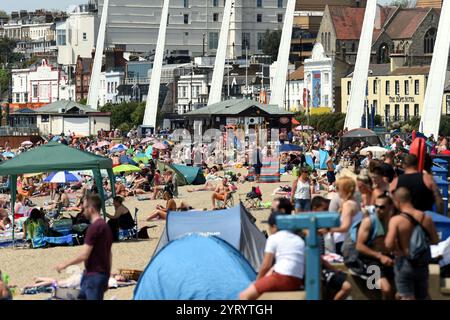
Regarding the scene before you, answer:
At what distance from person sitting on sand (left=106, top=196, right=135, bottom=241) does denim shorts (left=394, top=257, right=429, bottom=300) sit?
11.4 meters

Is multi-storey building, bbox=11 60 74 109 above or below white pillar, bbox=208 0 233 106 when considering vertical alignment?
below

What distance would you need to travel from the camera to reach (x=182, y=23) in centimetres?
14225

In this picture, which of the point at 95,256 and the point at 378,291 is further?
the point at 95,256

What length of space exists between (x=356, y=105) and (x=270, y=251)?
119ft

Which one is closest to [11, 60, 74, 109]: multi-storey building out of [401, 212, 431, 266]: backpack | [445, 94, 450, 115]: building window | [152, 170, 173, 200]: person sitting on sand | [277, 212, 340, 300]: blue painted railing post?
[445, 94, 450, 115]: building window

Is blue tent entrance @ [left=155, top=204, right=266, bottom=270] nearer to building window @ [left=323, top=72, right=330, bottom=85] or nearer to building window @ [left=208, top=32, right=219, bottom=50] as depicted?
building window @ [left=323, top=72, right=330, bottom=85]

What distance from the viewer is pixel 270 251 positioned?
11.1m

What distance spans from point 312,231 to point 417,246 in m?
1.16

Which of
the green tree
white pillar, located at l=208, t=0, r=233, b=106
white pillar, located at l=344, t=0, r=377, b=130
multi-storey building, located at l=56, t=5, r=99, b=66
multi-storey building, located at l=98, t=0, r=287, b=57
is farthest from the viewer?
multi-storey building, located at l=56, t=5, r=99, b=66

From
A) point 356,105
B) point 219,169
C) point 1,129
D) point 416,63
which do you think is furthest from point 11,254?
point 416,63

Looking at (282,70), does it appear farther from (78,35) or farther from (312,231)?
(78,35)

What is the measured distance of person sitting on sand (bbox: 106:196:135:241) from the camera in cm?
2212

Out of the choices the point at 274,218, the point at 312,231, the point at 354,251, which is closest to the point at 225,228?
the point at 354,251
